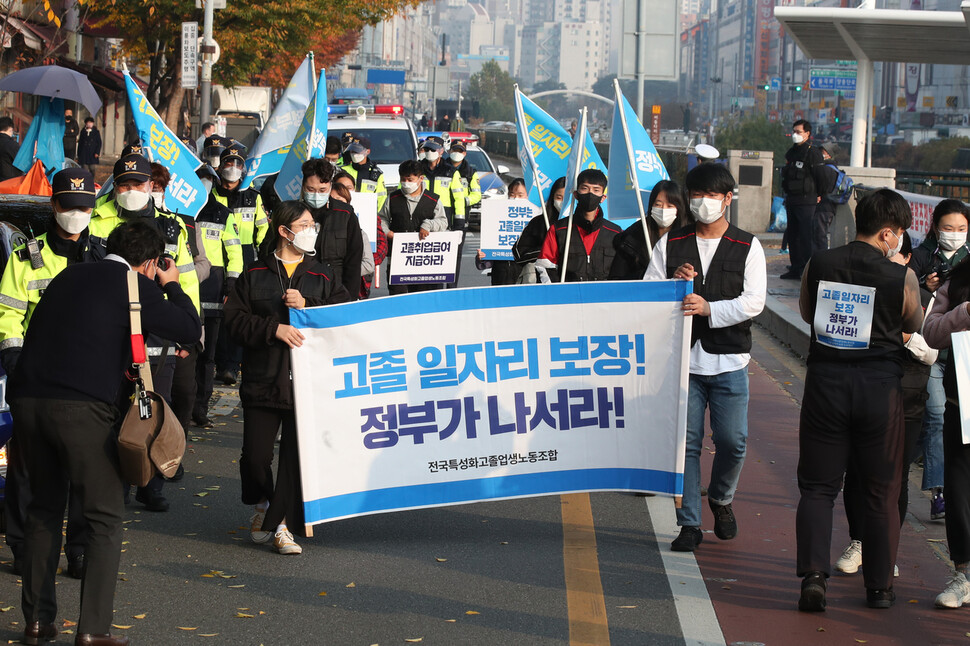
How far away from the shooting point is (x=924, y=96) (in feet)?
317

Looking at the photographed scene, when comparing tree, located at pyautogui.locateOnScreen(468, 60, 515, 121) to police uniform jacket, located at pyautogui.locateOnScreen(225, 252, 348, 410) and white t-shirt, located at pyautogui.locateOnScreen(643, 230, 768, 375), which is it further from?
police uniform jacket, located at pyautogui.locateOnScreen(225, 252, 348, 410)

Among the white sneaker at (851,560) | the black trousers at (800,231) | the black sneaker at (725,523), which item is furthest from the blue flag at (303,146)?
the black trousers at (800,231)

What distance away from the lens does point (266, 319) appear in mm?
6395

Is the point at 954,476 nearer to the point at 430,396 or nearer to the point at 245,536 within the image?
the point at 430,396

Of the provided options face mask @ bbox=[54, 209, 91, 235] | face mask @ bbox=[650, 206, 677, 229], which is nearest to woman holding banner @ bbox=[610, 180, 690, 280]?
face mask @ bbox=[650, 206, 677, 229]

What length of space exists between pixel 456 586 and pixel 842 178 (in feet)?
42.7

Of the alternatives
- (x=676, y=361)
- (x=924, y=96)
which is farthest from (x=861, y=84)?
(x=924, y=96)

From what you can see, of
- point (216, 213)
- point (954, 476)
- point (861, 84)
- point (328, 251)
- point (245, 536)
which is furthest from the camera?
point (861, 84)

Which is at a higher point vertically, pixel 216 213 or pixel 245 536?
pixel 216 213

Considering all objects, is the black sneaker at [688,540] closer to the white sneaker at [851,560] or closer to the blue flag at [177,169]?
the white sneaker at [851,560]

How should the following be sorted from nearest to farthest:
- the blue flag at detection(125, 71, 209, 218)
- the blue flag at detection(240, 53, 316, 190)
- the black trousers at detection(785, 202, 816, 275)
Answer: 1. the blue flag at detection(125, 71, 209, 218)
2. the blue flag at detection(240, 53, 316, 190)
3. the black trousers at detection(785, 202, 816, 275)

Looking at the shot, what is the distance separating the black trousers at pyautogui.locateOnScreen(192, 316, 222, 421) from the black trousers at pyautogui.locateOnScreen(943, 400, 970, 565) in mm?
5544

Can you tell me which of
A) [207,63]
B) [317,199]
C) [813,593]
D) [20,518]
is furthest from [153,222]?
[207,63]

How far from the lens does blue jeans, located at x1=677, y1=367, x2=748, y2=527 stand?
262 inches
